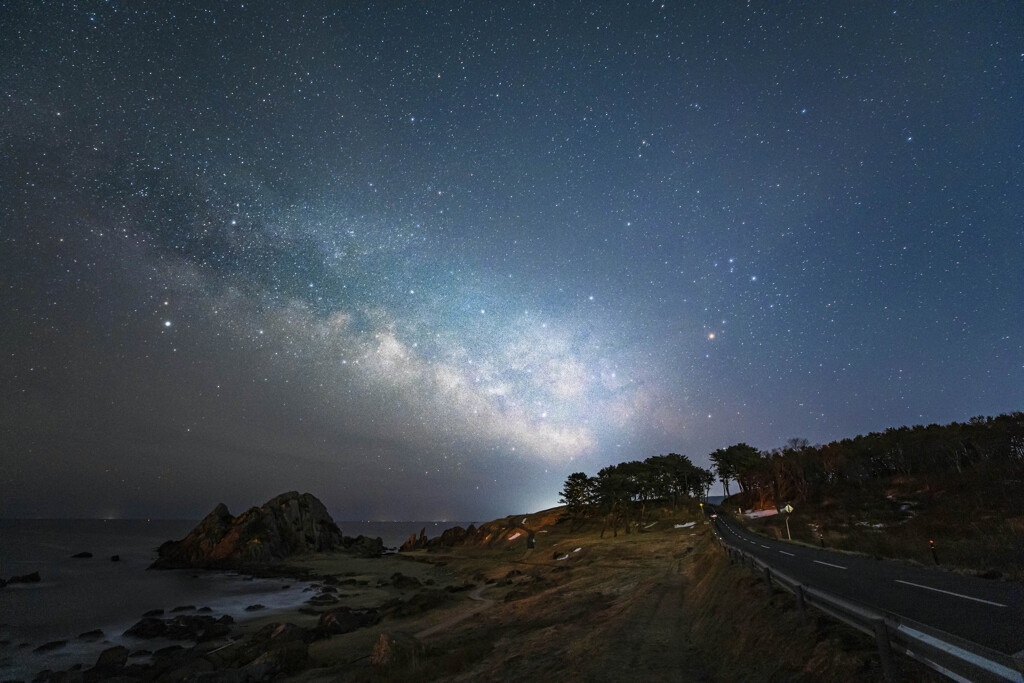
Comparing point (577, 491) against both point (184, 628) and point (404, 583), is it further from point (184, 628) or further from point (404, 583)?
point (184, 628)

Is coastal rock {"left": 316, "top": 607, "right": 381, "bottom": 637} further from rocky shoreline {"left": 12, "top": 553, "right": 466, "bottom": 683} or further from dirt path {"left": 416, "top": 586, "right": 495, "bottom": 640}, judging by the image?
dirt path {"left": 416, "top": 586, "right": 495, "bottom": 640}

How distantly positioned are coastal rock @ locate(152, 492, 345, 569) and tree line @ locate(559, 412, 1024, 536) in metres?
56.6

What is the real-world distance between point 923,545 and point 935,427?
293 ft

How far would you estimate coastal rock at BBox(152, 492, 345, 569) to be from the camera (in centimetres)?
8231

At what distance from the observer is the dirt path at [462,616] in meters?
25.6

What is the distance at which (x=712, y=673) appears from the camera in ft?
33.6

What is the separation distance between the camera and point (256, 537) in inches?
3361

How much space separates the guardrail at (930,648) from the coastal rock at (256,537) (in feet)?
319

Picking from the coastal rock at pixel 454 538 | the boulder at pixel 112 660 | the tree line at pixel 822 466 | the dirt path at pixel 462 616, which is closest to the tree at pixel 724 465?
the tree line at pixel 822 466

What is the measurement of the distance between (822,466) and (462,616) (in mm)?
90060

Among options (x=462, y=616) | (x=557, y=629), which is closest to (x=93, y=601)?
(x=462, y=616)

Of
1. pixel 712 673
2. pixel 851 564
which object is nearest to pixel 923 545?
pixel 851 564

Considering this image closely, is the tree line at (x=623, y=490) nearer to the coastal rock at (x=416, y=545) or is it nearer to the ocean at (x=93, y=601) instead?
the coastal rock at (x=416, y=545)

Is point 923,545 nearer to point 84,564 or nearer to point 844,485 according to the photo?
point 844,485
